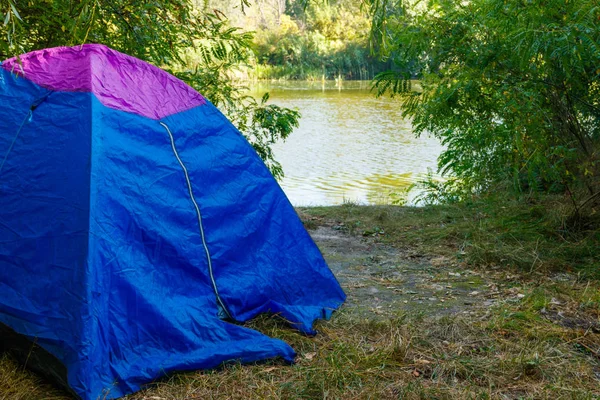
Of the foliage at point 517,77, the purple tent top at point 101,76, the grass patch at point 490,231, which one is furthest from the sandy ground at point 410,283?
the purple tent top at point 101,76

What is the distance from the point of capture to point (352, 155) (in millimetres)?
13453

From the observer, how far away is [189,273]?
3047mm

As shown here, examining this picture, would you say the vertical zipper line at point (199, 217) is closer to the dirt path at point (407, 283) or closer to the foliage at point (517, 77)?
the dirt path at point (407, 283)

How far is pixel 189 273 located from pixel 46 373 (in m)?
0.80

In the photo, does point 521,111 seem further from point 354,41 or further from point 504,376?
point 354,41

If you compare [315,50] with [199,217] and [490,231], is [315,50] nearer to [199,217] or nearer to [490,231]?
[490,231]

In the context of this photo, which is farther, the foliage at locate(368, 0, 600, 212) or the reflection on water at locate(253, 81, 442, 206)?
the reflection on water at locate(253, 81, 442, 206)

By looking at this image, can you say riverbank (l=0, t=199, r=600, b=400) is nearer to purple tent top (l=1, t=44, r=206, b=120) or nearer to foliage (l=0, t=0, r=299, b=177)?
purple tent top (l=1, t=44, r=206, b=120)

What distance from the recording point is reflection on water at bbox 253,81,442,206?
32.9 feet

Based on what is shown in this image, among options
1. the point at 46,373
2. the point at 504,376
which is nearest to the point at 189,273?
the point at 46,373

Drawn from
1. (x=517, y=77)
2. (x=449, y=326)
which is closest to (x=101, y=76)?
(x=449, y=326)

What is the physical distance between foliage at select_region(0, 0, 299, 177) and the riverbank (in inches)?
61.2

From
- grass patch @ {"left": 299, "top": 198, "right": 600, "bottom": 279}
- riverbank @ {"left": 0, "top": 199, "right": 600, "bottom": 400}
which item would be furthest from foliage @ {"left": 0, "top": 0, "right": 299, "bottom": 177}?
riverbank @ {"left": 0, "top": 199, "right": 600, "bottom": 400}

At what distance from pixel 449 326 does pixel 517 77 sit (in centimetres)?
Answer: 241
